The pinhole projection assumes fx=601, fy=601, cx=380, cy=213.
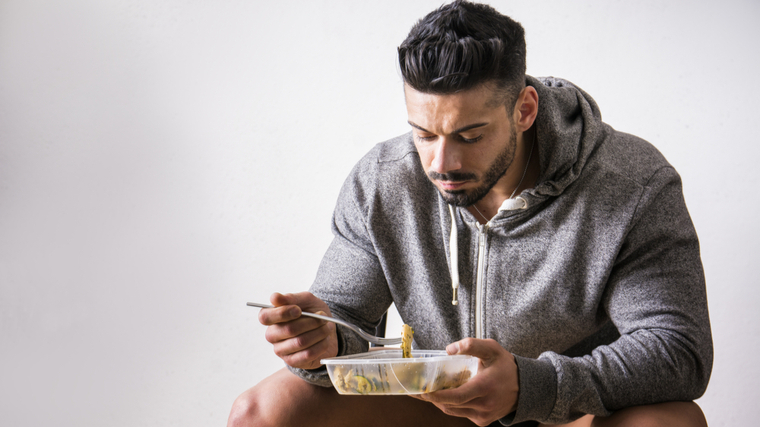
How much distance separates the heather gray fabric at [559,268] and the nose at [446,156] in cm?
17

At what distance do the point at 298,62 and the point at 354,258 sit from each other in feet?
2.56

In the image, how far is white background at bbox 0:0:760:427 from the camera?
1.77 meters

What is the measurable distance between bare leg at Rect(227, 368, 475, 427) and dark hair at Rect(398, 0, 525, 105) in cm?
59

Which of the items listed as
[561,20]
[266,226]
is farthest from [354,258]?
[561,20]

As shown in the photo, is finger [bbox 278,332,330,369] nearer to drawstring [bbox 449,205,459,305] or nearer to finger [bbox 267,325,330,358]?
finger [bbox 267,325,330,358]

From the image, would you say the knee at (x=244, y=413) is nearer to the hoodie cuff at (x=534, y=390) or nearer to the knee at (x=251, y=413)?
the knee at (x=251, y=413)

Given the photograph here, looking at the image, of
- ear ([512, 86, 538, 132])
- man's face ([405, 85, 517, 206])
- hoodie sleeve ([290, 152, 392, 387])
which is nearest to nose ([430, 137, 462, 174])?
man's face ([405, 85, 517, 206])

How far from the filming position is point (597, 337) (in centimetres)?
122

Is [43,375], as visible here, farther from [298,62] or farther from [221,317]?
[298,62]

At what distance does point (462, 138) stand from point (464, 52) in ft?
0.47

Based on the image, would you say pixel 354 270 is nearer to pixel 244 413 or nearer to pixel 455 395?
pixel 244 413

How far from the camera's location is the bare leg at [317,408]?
3.56ft

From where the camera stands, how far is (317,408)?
1.11 m

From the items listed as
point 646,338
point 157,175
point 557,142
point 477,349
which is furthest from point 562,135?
point 157,175
